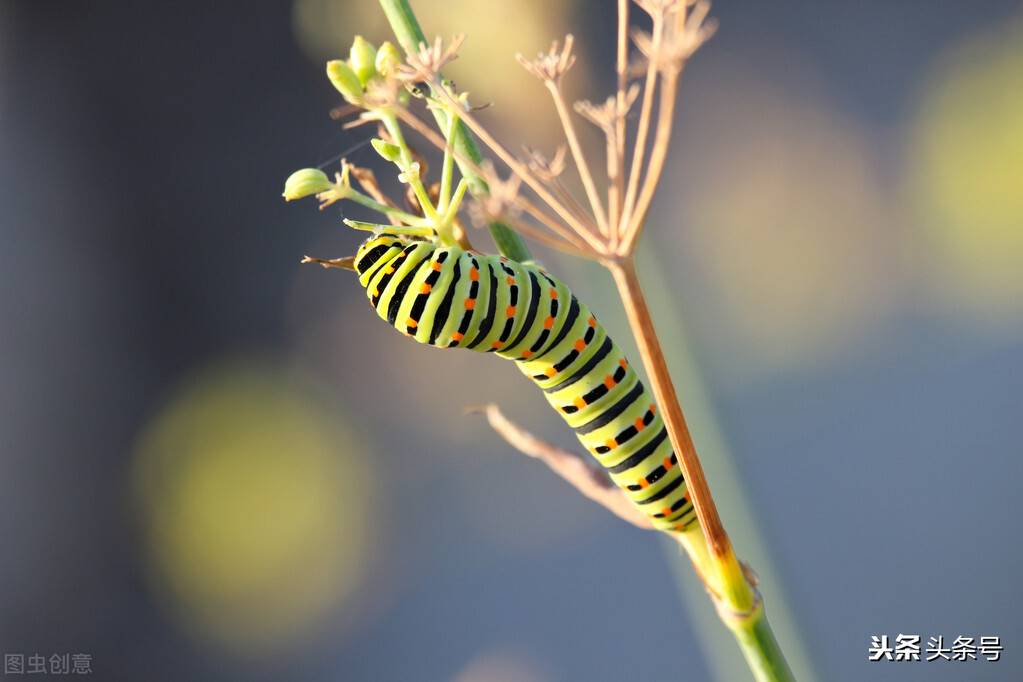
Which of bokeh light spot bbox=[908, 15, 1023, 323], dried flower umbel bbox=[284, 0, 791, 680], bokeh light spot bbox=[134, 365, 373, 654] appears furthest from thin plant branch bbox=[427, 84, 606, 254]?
bokeh light spot bbox=[134, 365, 373, 654]

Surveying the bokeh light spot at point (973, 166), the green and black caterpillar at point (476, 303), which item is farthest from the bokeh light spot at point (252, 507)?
the green and black caterpillar at point (476, 303)

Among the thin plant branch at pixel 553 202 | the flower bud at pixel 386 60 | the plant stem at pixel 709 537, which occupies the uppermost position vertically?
the flower bud at pixel 386 60

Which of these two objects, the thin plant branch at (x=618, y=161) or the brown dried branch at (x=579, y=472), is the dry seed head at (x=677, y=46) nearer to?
the thin plant branch at (x=618, y=161)

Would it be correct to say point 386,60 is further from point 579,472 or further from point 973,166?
point 973,166

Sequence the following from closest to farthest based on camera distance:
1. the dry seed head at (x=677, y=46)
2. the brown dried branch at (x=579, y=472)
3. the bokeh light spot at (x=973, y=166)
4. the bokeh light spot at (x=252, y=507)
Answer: the dry seed head at (x=677, y=46) → the brown dried branch at (x=579, y=472) → the bokeh light spot at (x=973, y=166) → the bokeh light spot at (x=252, y=507)

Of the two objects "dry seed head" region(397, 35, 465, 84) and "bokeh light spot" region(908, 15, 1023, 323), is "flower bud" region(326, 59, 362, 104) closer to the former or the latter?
"dry seed head" region(397, 35, 465, 84)

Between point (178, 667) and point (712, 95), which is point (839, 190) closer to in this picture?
point (712, 95)

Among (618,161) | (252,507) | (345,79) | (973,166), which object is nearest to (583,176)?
(618,161)
